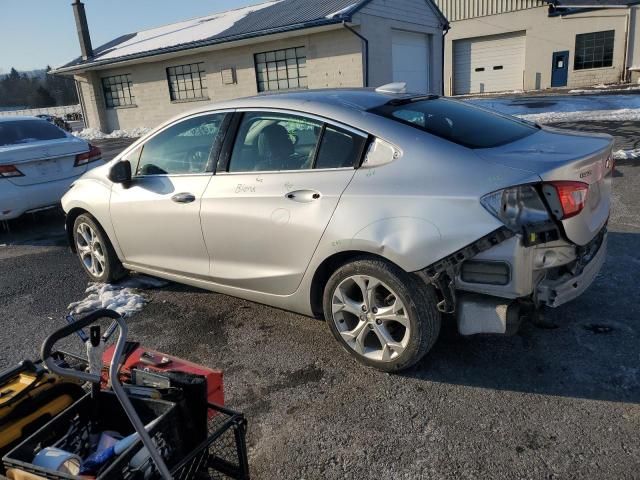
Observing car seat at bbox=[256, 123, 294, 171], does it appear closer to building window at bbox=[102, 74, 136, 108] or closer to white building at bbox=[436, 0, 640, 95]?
building window at bbox=[102, 74, 136, 108]

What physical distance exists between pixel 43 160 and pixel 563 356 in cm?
632

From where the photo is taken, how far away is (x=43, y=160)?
261 inches

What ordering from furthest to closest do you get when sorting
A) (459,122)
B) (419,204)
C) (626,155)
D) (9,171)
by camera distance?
(626,155) → (9,171) → (459,122) → (419,204)

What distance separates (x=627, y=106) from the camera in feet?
48.5

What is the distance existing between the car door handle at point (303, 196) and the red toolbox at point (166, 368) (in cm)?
121

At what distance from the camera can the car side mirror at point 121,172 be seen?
4059mm

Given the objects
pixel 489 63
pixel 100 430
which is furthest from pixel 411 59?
pixel 100 430

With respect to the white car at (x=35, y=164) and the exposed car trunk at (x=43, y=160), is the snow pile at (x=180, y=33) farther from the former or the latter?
the exposed car trunk at (x=43, y=160)

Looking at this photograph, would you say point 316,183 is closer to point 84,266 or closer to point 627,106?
point 84,266

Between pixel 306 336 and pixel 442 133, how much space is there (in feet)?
5.38

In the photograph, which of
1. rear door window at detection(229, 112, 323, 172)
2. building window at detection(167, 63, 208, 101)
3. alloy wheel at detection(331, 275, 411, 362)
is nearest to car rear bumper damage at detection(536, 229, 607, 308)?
alloy wheel at detection(331, 275, 411, 362)

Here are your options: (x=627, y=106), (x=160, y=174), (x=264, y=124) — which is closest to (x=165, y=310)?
(x=160, y=174)

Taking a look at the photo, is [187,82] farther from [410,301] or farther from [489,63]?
[410,301]

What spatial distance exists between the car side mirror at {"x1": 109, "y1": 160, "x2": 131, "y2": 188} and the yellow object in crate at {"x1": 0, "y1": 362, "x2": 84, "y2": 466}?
2163 millimetres
